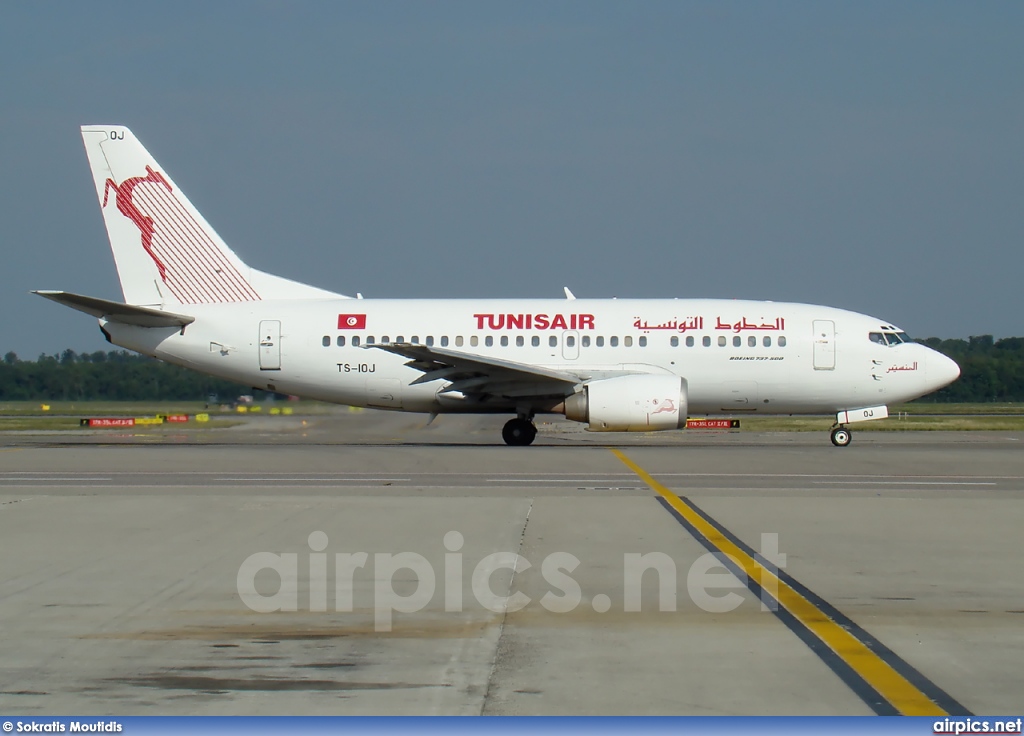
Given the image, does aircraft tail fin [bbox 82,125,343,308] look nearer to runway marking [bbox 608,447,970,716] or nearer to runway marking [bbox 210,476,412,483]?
runway marking [bbox 210,476,412,483]

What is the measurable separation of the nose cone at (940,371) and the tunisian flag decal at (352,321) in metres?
14.0

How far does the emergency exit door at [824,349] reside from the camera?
26.5m

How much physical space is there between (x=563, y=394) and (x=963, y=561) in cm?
1674

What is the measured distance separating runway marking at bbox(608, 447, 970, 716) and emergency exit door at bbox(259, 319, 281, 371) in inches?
724

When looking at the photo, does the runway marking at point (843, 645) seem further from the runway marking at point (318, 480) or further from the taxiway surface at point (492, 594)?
the runway marking at point (318, 480)

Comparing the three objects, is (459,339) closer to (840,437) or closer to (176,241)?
(176,241)

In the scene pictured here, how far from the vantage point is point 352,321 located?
2720cm

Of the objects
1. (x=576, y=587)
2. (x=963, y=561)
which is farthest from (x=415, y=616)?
(x=963, y=561)

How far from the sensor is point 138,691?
17.9ft

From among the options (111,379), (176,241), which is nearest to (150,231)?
(176,241)

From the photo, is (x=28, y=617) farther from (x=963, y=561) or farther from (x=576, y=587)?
(x=963, y=561)

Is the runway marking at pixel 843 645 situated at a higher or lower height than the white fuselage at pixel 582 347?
lower

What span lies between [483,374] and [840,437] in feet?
29.4

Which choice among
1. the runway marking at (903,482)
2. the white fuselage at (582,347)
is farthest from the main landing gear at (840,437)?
the runway marking at (903,482)
